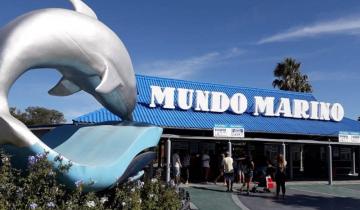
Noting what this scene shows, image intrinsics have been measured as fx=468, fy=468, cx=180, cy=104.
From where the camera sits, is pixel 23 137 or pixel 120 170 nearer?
pixel 23 137

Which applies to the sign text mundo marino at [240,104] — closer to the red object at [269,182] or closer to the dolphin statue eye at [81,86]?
the red object at [269,182]

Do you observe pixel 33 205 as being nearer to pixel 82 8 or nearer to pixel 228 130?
pixel 82 8

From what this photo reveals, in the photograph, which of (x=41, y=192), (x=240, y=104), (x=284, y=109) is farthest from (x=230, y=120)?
(x=41, y=192)

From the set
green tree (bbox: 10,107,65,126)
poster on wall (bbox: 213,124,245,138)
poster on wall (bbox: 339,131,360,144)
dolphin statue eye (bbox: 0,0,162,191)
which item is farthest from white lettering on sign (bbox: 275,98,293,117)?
green tree (bbox: 10,107,65,126)

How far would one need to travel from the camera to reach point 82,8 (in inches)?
342

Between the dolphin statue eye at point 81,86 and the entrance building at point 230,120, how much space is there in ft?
29.8

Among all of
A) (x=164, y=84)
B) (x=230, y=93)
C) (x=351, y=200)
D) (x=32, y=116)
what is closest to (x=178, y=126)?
(x=164, y=84)

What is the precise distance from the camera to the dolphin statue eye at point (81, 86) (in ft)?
22.7

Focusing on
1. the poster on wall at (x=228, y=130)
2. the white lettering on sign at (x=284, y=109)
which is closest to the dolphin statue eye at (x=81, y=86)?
the poster on wall at (x=228, y=130)

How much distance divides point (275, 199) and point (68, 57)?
10.4 m

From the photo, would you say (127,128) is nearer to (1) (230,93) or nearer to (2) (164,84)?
(2) (164,84)

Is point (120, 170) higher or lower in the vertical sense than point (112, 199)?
higher

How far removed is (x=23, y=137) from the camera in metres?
6.73

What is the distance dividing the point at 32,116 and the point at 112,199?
2294 inches
